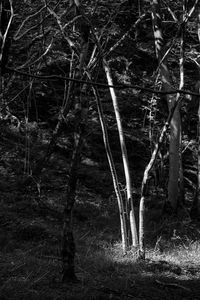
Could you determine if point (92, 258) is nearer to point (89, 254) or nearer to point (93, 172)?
point (89, 254)

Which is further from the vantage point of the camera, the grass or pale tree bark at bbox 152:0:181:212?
pale tree bark at bbox 152:0:181:212

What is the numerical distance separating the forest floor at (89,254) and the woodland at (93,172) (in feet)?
0.08

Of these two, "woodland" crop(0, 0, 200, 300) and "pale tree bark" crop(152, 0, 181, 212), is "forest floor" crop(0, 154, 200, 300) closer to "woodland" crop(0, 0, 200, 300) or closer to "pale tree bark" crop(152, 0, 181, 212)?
"woodland" crop(0, 0, 200, 300)

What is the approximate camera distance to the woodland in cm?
578

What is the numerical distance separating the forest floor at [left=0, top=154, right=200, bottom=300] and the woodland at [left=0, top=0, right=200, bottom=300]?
0.03 metres

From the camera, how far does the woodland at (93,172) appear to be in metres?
5.78

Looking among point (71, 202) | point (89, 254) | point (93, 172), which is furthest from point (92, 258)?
point (93, 172)

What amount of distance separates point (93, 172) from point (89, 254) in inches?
294

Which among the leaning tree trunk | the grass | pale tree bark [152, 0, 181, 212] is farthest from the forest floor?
pale tree bark [152, 0, 181, 212]

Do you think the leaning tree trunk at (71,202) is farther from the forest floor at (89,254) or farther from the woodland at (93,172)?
the forest floor at (89,254)

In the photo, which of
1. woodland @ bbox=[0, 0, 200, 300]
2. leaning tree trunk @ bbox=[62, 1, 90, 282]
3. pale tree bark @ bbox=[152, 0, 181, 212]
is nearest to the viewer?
leaning tree trunk @ bbox=[62, 1, 90, 282]

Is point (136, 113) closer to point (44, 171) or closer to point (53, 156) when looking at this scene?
point (53, 156)

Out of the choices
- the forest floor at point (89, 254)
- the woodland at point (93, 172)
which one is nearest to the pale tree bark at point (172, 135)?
the woodland at point (93, 172)

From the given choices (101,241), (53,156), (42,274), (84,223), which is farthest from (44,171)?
(42,274)
